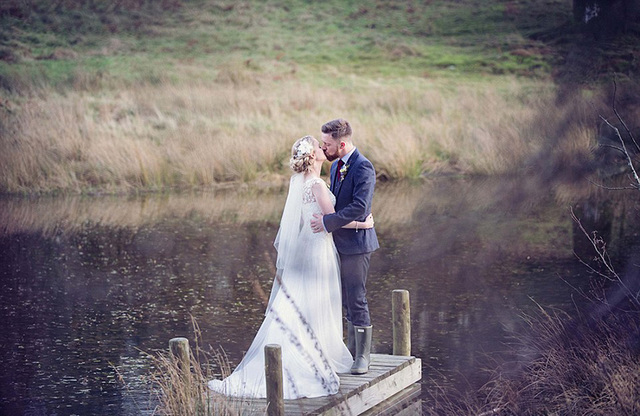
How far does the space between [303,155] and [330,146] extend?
20 centimetres

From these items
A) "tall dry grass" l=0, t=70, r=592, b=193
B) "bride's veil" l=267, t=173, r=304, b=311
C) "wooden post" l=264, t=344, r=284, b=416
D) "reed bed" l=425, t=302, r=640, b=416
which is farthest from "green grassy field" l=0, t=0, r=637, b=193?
"wooden post" l=264, t=344, r=284, b=416

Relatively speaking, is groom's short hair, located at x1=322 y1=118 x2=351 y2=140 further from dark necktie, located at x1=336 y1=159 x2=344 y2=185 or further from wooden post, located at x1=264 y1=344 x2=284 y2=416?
wooden post, located at x1=264 y1=344 x2=284 y2=416

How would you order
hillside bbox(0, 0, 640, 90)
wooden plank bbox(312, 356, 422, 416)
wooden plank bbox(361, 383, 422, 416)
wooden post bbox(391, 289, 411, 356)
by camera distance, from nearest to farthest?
wooden plank bbox(312, 356, 422, 416) < wooden plank bbox(361, 383, 422, 416) < wooden post bbox(391, 289, 411, 356) < hillside bbox(0, 0, 640, 90)

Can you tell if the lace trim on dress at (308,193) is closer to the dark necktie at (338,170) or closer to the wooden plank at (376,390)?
the dark necktie at (338,170)

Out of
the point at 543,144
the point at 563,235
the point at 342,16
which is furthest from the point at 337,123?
the point at 342,16

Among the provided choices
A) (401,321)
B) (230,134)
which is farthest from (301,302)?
(230,134)

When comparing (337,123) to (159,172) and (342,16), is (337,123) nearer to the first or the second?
(159,172)

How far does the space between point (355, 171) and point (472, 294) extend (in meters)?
5.20

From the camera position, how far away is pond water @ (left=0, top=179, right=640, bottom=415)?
8.80 meters

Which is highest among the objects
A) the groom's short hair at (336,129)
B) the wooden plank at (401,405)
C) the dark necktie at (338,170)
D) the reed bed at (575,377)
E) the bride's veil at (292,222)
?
the groom's short hair at (336,129)

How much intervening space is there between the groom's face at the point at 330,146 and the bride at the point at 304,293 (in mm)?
50

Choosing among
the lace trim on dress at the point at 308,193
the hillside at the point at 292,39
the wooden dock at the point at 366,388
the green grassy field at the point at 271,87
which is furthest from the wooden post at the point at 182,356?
the hillside at the point at 292,39

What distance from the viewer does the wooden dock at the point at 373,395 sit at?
20.7ft

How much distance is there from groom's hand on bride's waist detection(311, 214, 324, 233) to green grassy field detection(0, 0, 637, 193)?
14384mm
